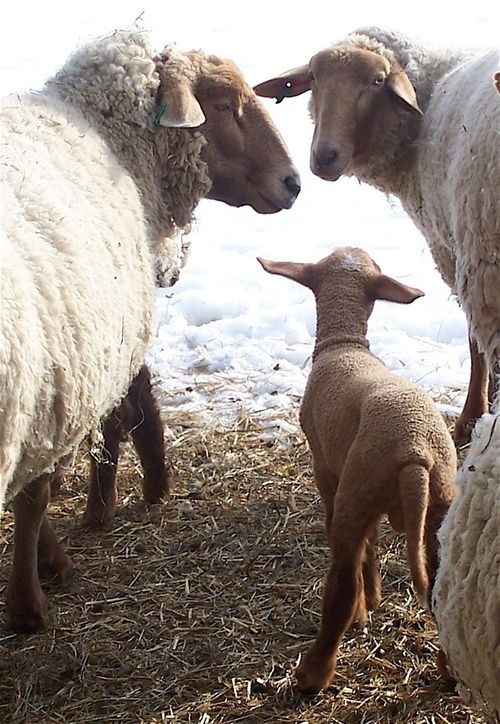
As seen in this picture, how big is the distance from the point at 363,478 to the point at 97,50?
6.11ft

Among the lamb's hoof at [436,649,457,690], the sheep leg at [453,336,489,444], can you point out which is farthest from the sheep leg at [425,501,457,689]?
the sheep leg at [453,336,489,444]

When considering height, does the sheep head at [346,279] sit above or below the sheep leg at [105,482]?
above

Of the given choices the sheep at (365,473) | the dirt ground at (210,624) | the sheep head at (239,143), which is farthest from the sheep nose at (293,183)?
the dirt ground at (210,624)


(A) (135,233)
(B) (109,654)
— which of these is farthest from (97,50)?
(B) (109,654)

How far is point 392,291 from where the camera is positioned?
318cm

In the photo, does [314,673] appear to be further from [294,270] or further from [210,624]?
[294,270]

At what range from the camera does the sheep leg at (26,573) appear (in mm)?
2912

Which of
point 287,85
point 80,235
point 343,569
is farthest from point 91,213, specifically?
point 287,85

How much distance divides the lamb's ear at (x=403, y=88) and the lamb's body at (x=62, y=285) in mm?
1341

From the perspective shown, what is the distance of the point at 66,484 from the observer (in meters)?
3.94

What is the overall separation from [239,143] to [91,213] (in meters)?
0.96

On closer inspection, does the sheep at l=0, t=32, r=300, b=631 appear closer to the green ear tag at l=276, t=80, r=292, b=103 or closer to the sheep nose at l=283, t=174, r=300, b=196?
the sheep nose at l=283, t=174, r=300, b=196

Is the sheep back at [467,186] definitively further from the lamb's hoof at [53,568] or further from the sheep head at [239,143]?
the lamb's hoof at [53,568]

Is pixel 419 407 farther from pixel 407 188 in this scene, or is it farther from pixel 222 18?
pixel 222 18
